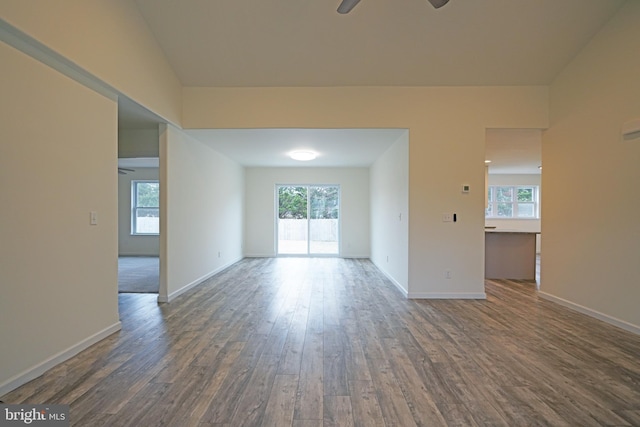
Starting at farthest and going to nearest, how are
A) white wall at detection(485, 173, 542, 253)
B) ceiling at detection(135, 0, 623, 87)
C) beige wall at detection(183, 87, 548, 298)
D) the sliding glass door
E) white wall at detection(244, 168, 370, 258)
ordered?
white wall at detection(485, 173, 542, 253), the sliding glass door, white wall at detection(244, 168, 370, 258), beige wall at detection(183, 87, 548, 298), ceiling at detection(135, 0, 623, 87)

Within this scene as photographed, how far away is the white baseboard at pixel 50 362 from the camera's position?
6.98 feet

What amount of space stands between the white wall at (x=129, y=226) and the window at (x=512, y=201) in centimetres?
1010

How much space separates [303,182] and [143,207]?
15.5 ft

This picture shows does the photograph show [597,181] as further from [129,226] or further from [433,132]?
[129,226]

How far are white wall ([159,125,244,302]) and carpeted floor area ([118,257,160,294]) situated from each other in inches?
28.3

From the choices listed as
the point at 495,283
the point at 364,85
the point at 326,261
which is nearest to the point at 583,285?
the point at 495,283

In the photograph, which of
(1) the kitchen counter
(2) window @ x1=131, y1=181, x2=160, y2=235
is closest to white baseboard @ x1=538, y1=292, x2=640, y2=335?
(1) the kitchen counter

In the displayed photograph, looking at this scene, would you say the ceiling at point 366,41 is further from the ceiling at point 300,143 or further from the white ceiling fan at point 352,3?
the white ceiling fan at point 352,3

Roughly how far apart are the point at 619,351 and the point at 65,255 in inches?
185

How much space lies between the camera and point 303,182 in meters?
8.61

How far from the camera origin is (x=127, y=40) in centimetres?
322

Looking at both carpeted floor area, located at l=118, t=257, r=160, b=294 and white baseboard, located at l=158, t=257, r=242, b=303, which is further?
carpeted floor area, located at l=118, t=257, r=160, b=294

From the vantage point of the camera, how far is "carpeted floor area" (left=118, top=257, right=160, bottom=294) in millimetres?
5129

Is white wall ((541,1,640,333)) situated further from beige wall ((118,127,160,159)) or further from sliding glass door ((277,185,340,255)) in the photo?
beige wall ((118,127,160,159))
